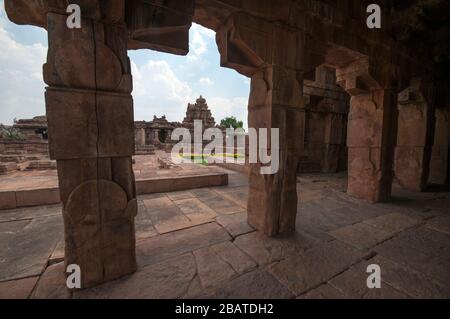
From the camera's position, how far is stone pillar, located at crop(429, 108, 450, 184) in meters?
6.16

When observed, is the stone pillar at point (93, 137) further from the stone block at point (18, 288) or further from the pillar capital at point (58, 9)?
the stone block at point (18, 288)

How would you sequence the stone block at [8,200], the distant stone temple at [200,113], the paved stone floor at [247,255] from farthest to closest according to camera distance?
the distant stone temple at [200,113] < the stone block at [8,200] < the paved stone floor at [247,255]

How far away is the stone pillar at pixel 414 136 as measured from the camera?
518 cm

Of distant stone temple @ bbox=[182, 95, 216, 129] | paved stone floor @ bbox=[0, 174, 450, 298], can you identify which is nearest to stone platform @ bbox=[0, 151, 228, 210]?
paved stone floor @ bbox=[0, 174, 450, 298]

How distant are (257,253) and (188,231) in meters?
1.12

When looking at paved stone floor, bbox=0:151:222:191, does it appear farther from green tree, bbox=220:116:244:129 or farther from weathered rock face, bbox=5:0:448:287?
green tree, bbox=220:116:244:129

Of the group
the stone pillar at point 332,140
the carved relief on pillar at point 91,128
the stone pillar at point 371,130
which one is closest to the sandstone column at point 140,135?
the stone pillar at point 332,140

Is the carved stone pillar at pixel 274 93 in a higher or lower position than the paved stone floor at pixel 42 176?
higher

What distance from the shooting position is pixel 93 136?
1.71 m

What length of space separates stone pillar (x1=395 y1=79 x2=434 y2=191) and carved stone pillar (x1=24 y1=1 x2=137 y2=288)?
6.94 meters

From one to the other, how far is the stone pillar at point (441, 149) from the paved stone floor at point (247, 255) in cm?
371

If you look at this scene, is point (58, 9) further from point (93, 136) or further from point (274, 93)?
point (274, 93)
